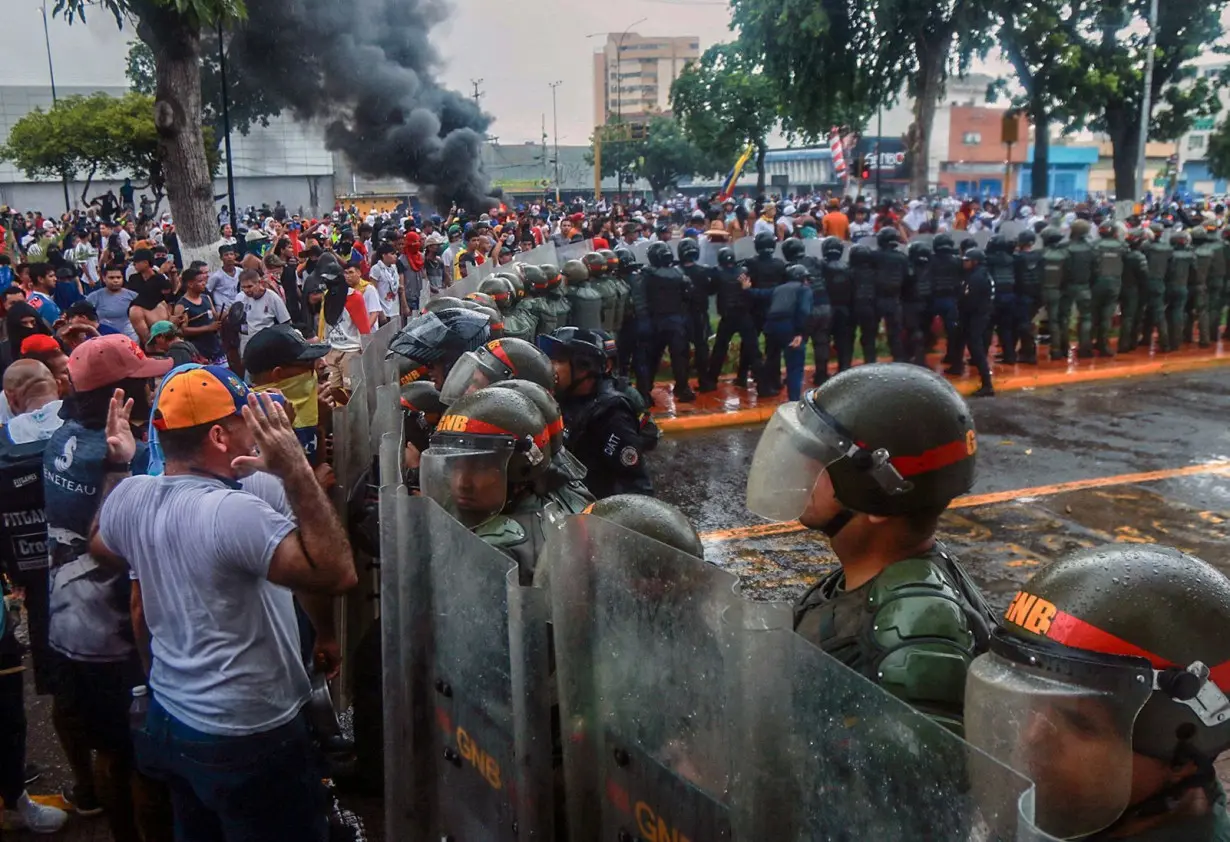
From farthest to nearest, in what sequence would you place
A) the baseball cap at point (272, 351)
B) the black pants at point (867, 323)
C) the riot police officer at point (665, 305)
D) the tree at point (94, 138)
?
the tree at point (94, 138) < the black pants at point (867, 323) < the riot police officer at point (665, 305) < the baseball cap at point (272, 351)

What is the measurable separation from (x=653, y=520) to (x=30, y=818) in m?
2.98

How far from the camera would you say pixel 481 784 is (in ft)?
8.07

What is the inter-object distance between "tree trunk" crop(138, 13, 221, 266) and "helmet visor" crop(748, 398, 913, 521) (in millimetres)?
13005

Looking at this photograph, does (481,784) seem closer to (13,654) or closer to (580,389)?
(13,654)

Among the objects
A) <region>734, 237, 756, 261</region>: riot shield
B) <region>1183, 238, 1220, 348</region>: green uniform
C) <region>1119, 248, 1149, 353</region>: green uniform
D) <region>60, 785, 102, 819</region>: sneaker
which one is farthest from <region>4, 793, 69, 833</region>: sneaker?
<region>1183, 238, 1220, 348</region>: green uniform

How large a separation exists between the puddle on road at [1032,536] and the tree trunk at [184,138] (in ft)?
32.3

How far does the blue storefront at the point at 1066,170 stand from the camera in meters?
71.4

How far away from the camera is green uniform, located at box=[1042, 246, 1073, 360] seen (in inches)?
497

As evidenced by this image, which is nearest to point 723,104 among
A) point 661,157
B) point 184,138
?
point 661,157

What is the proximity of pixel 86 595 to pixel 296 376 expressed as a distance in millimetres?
2144

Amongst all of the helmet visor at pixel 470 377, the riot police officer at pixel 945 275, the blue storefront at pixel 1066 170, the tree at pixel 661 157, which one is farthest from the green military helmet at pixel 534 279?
the blue storefront at pixel 1066 170

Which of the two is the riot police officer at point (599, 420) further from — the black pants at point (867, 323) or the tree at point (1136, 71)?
the tree at point (1136, 71)

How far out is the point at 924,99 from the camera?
24391 mm

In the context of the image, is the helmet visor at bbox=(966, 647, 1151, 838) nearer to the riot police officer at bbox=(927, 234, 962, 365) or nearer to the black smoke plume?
the riot police officer at bbox=(927, 234, 962, 365)
